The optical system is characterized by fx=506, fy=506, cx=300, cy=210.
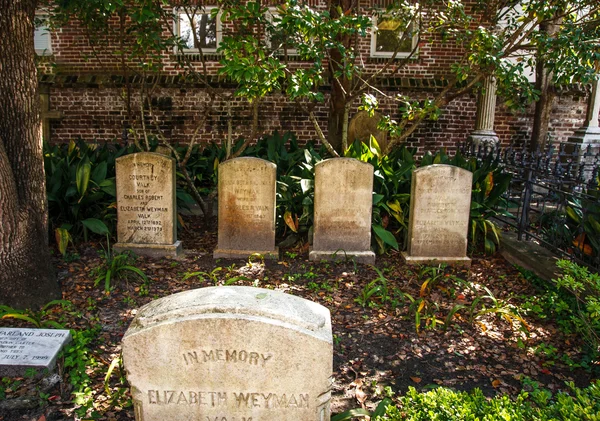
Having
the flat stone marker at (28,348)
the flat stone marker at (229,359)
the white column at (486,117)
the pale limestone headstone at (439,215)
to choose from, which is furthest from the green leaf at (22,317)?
the white column at (486,117)

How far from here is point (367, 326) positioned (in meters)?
4.42

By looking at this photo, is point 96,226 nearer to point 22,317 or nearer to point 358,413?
A: point 22,317

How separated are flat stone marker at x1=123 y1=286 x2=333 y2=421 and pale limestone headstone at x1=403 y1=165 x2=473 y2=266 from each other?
3618mm

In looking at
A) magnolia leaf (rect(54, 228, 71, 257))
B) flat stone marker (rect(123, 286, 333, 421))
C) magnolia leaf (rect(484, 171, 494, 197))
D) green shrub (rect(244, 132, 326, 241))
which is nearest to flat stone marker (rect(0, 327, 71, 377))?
flat stone marker (rect(123, 286, 333, 421))

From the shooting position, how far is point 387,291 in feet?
16.3

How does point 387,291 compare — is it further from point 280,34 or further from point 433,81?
point 433,81

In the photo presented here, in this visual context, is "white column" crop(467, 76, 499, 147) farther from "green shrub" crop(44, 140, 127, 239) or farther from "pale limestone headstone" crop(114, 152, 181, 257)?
"green shrub" crop(44, 140, 127, 239)

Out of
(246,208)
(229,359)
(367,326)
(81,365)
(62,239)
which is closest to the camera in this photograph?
(229,359)

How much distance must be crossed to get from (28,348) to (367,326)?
266 cm

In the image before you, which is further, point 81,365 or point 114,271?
point 114,271

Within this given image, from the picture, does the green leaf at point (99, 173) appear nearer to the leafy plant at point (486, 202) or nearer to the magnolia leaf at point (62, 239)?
the magnolia leaf at point (62, 239)

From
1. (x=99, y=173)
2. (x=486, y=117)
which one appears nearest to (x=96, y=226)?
(x=99, y=173)

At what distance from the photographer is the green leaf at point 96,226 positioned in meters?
5.89

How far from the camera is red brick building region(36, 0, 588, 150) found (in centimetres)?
1200
